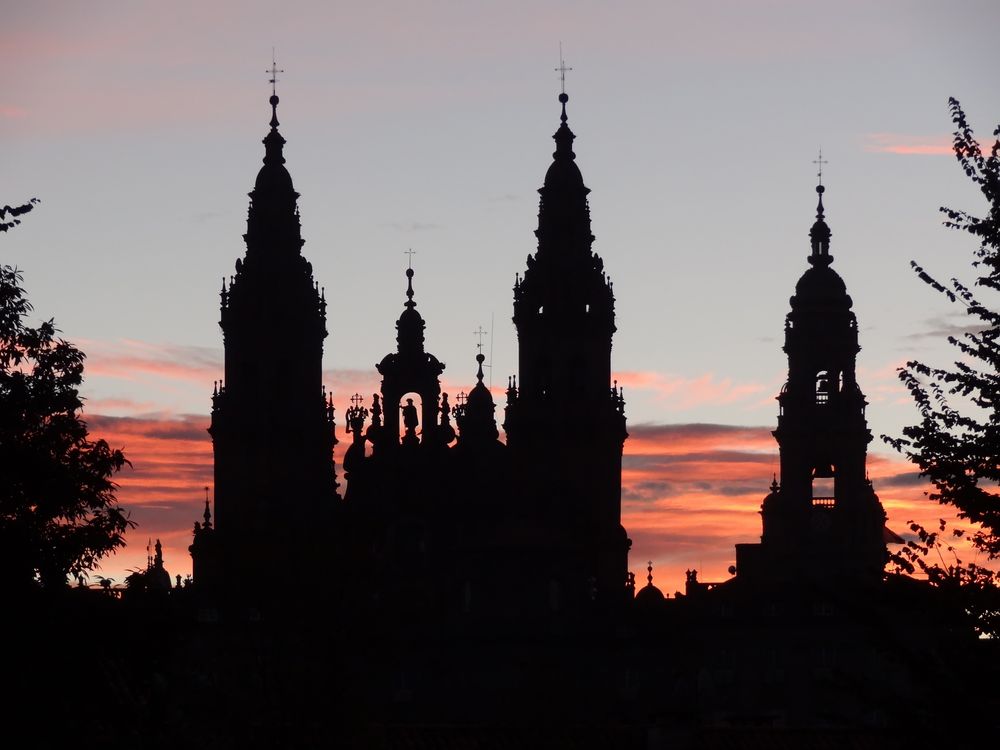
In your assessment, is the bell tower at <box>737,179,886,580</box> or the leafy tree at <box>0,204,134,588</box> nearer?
the leafy tree at <box>0,204,134,588</box>

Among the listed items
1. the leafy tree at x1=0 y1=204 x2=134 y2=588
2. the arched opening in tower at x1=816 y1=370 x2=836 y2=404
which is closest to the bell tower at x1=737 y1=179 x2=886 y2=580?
the arched opening in tower at x1=816 y1=370 x2=836 y2=404

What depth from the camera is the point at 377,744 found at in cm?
7594

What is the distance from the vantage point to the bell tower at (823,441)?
5906 inches

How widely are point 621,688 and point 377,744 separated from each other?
77.3m

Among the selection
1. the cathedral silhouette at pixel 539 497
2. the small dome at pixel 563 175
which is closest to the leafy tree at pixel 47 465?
the cathedral silhouette at pixel 539 497

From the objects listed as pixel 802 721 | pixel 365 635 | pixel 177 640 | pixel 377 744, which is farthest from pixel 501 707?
pixel 177 640

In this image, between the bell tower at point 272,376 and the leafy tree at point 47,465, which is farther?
the bell tower at point 272,376

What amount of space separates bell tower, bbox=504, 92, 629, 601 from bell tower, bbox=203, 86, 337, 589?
34.3 feet

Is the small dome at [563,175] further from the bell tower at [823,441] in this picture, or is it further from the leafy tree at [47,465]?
the leafy tree at [47,465]

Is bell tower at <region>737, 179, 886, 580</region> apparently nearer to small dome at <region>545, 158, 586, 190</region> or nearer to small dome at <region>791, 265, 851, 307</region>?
small dome at <region>791, 265, 851, 307</region>

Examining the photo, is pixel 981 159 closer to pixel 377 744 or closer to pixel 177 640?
pixel 177 640

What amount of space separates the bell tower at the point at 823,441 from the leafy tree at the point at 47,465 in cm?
9589

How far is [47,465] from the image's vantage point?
53562 millimetres

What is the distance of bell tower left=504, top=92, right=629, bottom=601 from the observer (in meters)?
153
